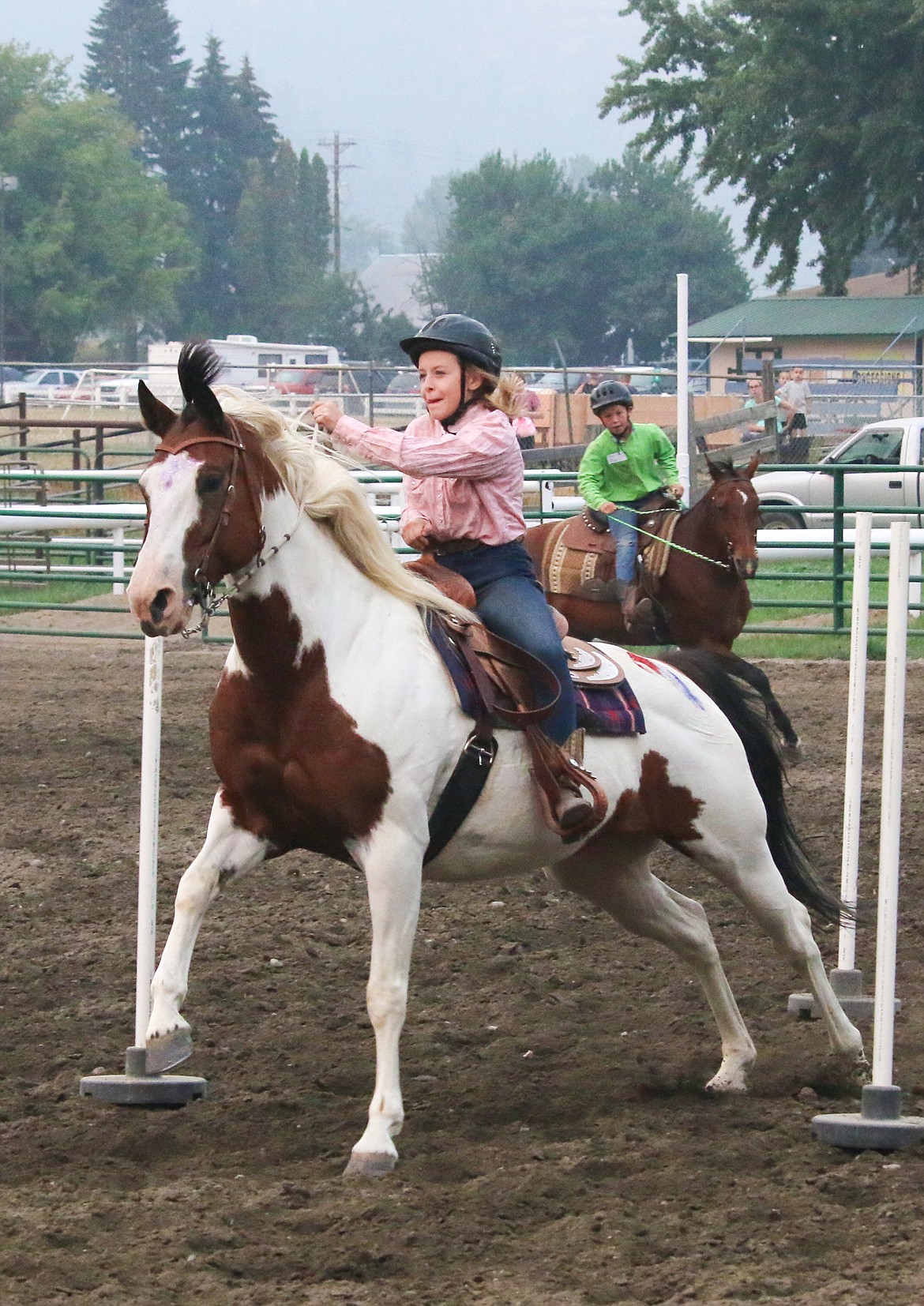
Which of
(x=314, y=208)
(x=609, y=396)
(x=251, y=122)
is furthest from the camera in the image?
(x=251, y=122)

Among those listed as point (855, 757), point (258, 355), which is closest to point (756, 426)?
point (855, 757)

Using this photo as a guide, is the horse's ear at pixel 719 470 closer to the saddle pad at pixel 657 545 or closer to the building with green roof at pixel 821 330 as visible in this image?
the saddle pad at pixel 657 545

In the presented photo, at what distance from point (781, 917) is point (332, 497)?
188cm

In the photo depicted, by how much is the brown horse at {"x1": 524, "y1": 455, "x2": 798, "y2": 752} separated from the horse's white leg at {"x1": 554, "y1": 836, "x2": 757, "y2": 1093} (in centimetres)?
572

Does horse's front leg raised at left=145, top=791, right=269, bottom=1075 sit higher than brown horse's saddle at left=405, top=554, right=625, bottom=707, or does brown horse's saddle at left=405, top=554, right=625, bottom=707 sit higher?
brown horse's saddle at left=405, top=554, right=625, bottom=707

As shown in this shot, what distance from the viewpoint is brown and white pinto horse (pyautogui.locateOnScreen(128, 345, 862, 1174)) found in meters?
4.29

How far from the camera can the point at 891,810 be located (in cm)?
464

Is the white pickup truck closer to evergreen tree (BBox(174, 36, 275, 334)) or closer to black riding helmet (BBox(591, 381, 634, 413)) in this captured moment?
black riding helmet (BBox(591, 381, 634, 413))

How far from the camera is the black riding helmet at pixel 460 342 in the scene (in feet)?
15.4

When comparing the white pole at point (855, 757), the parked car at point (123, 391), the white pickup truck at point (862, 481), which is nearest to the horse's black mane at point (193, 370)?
the white pole at point (855, 757)

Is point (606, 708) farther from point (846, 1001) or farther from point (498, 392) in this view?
point (846, 1001)

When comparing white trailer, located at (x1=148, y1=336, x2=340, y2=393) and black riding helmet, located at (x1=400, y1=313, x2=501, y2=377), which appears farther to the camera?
white trailer, located at (x1=148, y1=336, x2=340, y2=393)

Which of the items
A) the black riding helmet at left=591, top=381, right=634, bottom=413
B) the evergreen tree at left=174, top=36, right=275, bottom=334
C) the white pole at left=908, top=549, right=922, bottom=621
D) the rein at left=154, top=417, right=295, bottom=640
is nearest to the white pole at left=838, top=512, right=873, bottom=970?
the rein at left=154, top=417, right=295, bottom=640

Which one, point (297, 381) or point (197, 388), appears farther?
point (297, 381)
